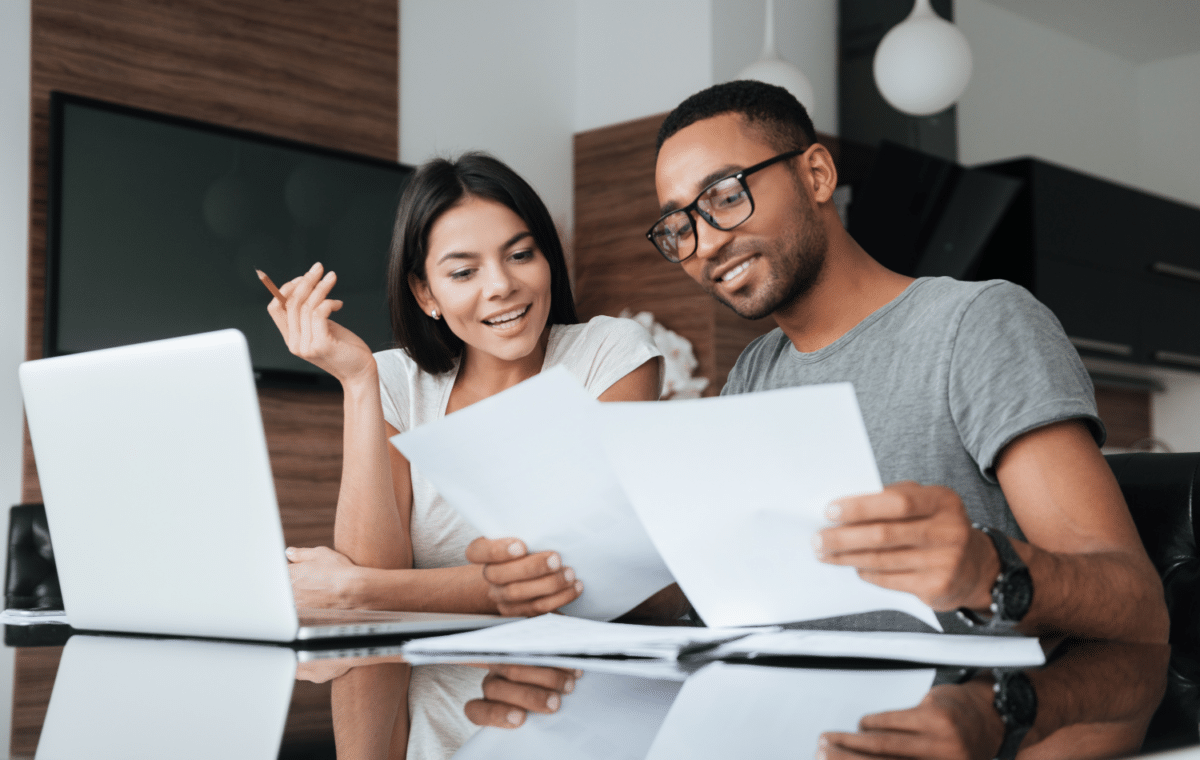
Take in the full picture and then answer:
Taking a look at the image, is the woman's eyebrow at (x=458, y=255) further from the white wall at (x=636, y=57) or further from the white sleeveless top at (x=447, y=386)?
the white wall at (x=636, y=57)

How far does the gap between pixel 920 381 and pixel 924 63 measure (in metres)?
1.94

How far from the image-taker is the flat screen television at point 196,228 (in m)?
2.77

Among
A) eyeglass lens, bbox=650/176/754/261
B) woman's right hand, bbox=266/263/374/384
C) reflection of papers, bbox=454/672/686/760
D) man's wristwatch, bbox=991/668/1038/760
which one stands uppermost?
eyeglass lens, bbox=650/176/754/261

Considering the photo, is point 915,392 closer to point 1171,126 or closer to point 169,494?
point 169,494

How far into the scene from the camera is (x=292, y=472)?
316 cm

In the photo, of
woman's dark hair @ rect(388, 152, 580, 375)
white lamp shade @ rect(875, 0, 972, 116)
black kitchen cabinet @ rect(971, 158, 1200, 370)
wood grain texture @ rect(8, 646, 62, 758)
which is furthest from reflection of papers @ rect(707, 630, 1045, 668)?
black kitchen cabinet @ rect(971, 158, 1200, 370)

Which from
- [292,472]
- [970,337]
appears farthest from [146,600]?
[292,472]

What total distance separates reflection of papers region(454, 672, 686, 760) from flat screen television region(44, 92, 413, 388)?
2475mm

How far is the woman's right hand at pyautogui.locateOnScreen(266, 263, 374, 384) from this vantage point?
3.89 ft

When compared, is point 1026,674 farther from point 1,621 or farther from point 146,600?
point 1,621

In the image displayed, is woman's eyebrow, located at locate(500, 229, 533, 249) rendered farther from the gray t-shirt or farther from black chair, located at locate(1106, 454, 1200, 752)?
black chair, located at locate(1106, 454, 1200, 752)

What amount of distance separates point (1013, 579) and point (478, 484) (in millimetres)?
397

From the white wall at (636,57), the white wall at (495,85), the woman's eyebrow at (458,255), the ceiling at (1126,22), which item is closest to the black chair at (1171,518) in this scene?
the woman's eyebrow at (458,255)

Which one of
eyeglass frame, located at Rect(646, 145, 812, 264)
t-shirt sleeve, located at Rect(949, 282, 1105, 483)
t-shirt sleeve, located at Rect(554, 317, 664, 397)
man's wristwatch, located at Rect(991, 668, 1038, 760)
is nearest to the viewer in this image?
man's wristwatch, located at Rect(991, 668, 1038, 760)
